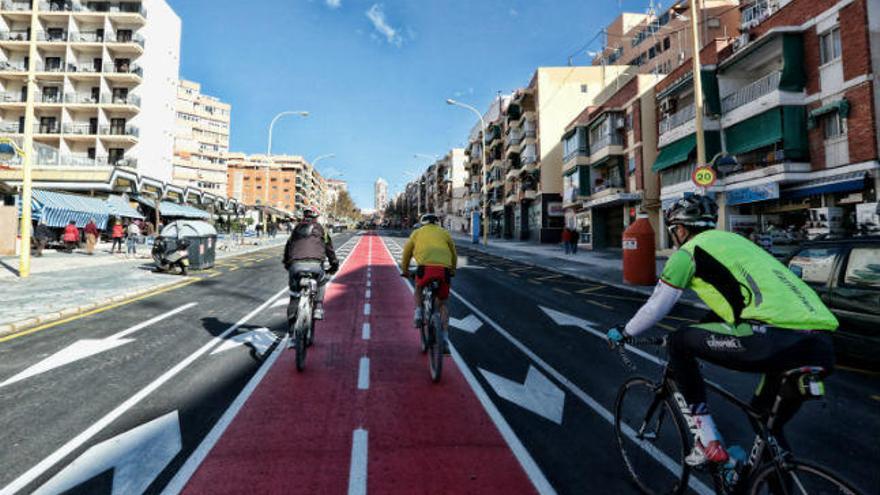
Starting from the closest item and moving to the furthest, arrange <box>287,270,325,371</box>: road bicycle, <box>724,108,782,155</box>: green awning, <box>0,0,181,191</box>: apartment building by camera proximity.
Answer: <box>287,270,325,371</box>: road bicycle < <box>724,108,782,155</box>: green awning < <box>0,0,181,191</box>: apartment building

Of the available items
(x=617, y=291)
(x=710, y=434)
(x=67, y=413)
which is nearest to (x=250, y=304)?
(x=67, y=413)

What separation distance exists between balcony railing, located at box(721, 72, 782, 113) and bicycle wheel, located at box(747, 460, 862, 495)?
20.5m

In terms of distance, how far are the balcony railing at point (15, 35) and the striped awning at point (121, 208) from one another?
73.4 ft

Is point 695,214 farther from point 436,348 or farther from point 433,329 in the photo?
point 433,329

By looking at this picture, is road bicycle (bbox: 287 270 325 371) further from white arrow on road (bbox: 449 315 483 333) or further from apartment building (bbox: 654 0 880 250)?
apartment building (bbox: 654 0 880 250)

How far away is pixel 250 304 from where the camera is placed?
9516mm

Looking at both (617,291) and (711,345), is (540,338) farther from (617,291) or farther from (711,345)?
(617,291)

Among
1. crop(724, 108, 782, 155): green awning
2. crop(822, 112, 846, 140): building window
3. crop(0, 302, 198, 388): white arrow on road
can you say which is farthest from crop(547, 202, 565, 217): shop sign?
crop(0, 302, 198, 388): white arrow on road

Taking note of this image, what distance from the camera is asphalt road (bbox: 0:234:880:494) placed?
117 inches

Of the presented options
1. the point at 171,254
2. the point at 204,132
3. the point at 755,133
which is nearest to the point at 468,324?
the point at 171,254

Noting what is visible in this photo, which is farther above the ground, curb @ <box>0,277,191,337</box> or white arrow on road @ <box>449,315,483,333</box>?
curb @ <box>0,277,191,337</box>

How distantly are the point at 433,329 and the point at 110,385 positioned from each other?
3.72 meters

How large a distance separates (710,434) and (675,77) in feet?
85.5

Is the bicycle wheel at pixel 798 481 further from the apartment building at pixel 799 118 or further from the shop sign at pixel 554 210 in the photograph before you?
the shop sign at pixel 554 210
